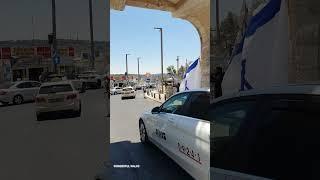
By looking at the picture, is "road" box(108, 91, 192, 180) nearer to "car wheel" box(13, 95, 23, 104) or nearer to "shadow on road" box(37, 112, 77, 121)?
"shadow on road" box(37, 112, 77, 121)

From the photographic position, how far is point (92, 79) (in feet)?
8.21

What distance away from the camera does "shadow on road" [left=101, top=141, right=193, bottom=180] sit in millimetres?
4027

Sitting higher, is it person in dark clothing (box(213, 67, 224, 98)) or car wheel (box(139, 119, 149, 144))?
person in dark clothing (box(213, 67, 224, 98))

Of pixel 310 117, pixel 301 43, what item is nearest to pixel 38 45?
pixel 310 117

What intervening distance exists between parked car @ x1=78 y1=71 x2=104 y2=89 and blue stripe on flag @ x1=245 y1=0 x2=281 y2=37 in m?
1.28

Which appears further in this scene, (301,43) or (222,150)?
(301,43)

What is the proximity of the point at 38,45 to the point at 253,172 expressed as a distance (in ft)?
4.82

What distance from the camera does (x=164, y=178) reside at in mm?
4141

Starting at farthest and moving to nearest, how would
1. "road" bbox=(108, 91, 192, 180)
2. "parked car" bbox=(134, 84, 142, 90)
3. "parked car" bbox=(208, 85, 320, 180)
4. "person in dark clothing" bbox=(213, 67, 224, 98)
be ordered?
"parked car" bbox=(134, 84, 142, 90), "road" bbox=(108, 91, 192, 180), "person in dark clothing" bbox=(213, 67, 224, 98), "parked car" bbox=(208, 85, 320, 180)

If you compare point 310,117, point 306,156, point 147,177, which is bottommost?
point 147,177

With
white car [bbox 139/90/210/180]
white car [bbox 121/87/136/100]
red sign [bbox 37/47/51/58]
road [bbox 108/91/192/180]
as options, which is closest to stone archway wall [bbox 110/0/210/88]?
white car [bbox 139/90/210/180]

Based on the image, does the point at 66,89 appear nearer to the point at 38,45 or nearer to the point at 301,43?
the point at 38,45

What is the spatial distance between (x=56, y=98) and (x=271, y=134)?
1325 millimetres

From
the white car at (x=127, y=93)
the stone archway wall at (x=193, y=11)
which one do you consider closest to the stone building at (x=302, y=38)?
the stone archway wall at (x=193, y=11)
